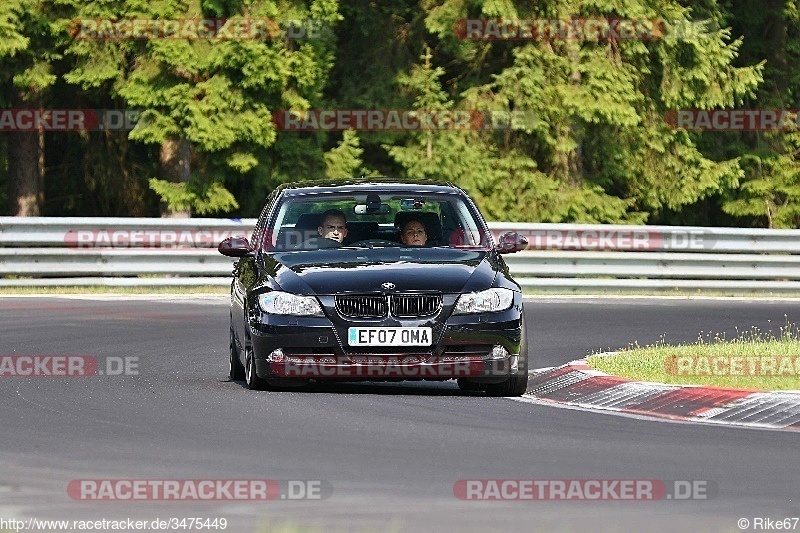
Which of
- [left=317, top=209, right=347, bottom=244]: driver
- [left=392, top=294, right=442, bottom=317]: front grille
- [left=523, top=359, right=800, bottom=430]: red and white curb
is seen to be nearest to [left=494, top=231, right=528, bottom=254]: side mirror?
[left=523, top=359, right=800, bottom=430]: red and white curb

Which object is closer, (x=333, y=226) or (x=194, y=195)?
(x=333, y=226)

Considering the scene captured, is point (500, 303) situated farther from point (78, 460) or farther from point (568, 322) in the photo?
A: point (568, 322)

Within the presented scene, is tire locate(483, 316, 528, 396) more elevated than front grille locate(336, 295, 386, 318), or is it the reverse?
front grille locate(336, 295, 386, 318)

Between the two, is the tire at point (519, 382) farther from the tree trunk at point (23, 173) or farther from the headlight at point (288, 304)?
the tree trunk at point (23, 173)

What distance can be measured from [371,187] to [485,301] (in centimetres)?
205

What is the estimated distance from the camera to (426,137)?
36.4 m

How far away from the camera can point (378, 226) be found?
14.4m

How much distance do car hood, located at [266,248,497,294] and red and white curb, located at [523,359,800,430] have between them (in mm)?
1056

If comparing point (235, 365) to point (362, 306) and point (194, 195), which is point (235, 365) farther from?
point (194, 195)

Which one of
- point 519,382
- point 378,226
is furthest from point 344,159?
point 519,382

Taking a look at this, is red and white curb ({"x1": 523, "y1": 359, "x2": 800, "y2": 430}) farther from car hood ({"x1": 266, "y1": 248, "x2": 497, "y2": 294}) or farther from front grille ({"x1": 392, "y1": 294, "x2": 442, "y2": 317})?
front grille ({"x1": 392, "y1": 294, "x2": 442, "y2": 317})

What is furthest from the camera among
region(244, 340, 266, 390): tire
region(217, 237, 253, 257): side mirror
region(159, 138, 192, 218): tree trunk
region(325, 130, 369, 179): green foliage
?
region(325, 130, 369, 179): green foliage

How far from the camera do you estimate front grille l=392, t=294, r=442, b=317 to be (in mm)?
12852

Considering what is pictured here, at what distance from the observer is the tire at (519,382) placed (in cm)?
1313
